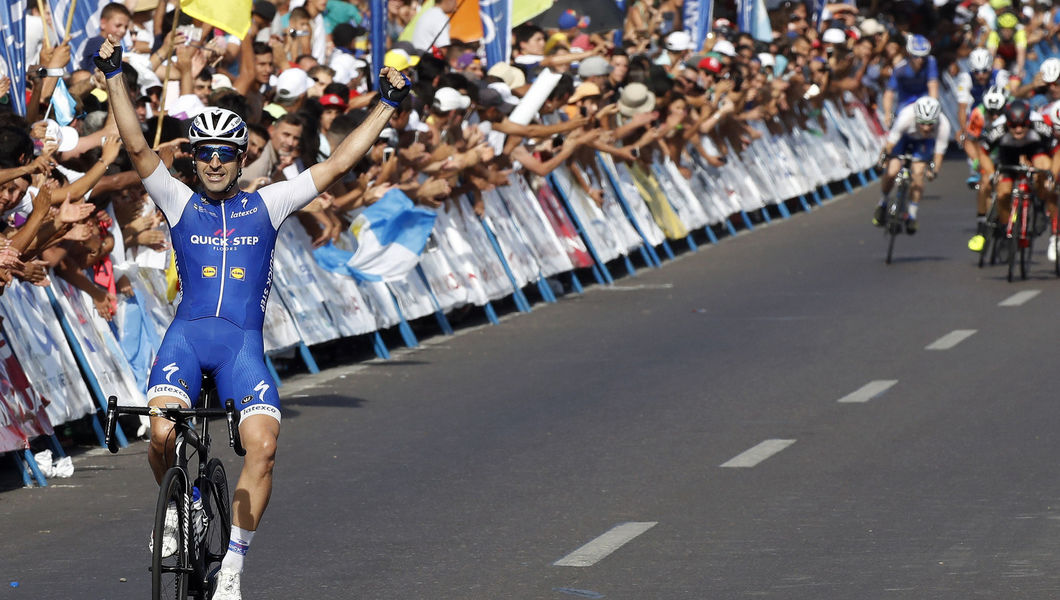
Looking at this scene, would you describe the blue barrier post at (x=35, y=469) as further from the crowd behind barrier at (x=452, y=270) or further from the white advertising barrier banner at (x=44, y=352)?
the white advertising barrier banner at (x=44, y=352)

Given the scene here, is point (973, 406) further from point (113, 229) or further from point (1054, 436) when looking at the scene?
point (113, 229)

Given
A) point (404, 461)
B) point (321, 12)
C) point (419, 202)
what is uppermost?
point (321, 12)

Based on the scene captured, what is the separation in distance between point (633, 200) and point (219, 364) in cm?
1552

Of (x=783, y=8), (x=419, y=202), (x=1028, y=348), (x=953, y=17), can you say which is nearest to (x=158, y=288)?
(x=419, y=202)

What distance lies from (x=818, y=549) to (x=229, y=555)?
2.54m

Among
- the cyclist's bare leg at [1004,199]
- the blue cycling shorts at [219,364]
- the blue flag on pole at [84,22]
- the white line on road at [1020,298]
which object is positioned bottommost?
the white line on road at [1020,298]

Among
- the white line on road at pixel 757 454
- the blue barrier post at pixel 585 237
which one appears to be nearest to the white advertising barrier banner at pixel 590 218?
the blue barrier post at pixel 585 237

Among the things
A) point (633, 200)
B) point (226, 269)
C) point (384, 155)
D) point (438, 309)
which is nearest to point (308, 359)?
point (384, 155)

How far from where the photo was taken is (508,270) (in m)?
18.8

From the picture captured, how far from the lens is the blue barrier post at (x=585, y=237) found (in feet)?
68.7

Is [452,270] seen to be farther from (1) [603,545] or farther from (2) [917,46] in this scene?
(2) [917,46]

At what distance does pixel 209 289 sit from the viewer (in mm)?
8125

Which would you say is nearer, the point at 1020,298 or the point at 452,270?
the point at 452,270

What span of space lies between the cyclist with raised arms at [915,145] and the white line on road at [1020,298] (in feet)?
11.6
